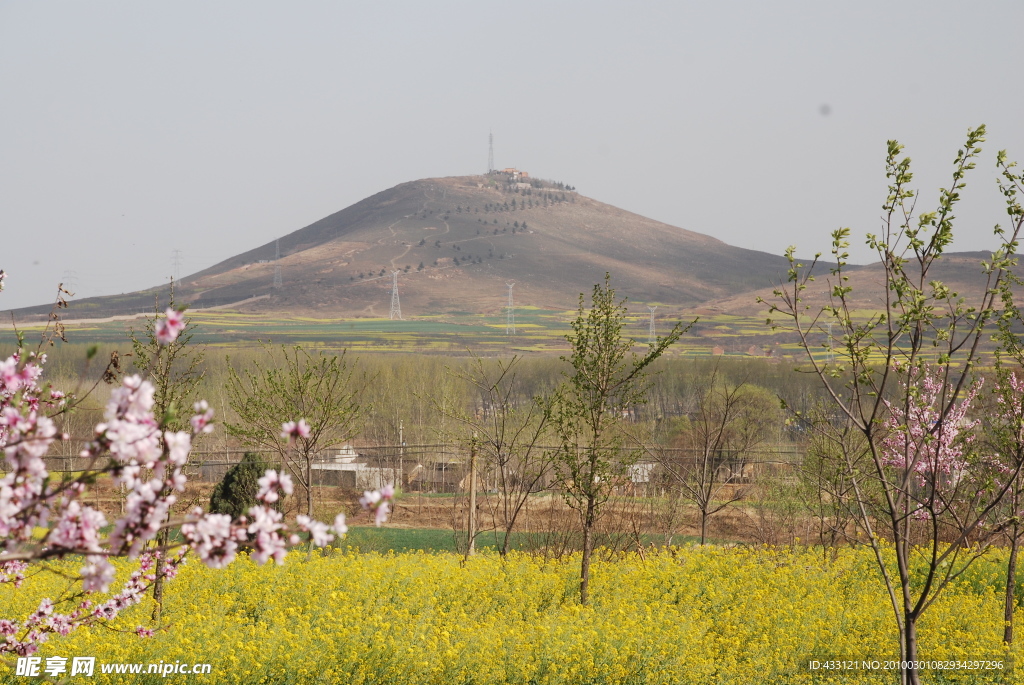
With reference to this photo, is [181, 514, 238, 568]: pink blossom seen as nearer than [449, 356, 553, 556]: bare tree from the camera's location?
Yes

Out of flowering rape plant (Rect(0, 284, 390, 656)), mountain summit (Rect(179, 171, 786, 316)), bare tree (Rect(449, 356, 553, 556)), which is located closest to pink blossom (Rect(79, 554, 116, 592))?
flowering rape plant (Rect(0, 284, 390, 656))

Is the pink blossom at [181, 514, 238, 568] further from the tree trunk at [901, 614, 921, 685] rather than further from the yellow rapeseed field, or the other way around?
the yellow rapeseed field

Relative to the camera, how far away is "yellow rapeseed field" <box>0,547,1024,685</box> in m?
6.92

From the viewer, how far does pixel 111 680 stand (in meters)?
6.68

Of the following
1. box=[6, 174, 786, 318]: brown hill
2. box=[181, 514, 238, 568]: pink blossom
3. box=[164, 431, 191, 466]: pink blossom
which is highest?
box=[6, 174, 786, 318]: brown hill

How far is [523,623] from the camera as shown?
8188mm

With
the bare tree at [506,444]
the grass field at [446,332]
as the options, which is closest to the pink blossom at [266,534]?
the bare tree at [506,444]

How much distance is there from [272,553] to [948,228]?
4.42 meters

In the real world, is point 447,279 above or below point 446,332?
above

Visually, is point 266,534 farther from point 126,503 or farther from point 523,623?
point 523,623

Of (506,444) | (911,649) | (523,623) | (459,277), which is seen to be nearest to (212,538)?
(911,649)

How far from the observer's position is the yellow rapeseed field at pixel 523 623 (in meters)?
6.92

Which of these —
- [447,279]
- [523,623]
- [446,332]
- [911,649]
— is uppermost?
[447,279]

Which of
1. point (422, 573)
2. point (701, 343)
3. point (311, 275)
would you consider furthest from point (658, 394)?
point (311, 275)
